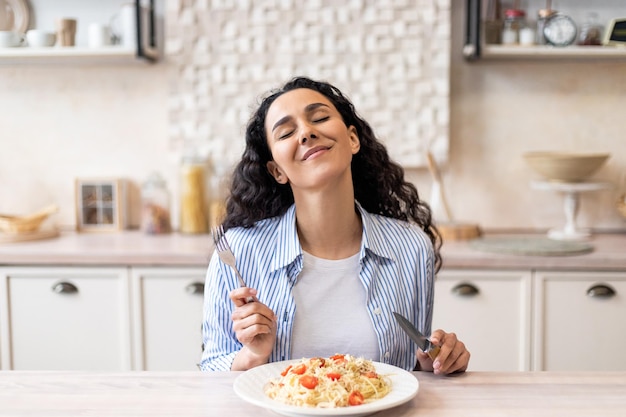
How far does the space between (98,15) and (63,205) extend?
0.88 meters

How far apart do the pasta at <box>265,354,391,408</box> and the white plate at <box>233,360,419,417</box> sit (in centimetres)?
2

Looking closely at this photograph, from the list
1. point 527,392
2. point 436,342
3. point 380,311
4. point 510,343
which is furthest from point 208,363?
point 510,343

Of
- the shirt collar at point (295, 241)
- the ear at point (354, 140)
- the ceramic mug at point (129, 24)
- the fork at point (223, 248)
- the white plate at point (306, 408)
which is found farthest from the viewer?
the ceramic mug at point (129, 24)

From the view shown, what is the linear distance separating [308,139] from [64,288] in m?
1.42

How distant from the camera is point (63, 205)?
126 inches

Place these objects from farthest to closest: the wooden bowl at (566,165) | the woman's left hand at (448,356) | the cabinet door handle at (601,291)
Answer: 1. the wooden bowl at (566,165)
2. the cabinet door handle at (601,291)
3. the woman's left hand at (448,356)

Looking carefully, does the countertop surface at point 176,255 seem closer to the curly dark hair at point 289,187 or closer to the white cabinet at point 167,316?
the white cabinet at point 167,316

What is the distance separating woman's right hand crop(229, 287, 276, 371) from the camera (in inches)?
53.8

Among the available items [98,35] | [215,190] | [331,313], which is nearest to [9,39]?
[98,35]

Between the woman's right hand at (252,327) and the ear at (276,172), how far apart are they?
43cm

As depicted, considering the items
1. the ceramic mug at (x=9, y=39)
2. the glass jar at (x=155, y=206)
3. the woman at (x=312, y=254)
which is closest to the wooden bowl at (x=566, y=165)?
the woman at (x=312, y=254)

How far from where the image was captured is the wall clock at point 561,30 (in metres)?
2.80

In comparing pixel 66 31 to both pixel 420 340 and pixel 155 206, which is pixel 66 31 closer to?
pixel 155 206

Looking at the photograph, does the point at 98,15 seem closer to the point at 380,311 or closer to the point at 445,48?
the point at 445,48
